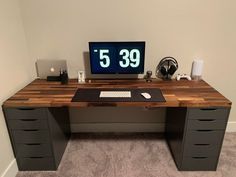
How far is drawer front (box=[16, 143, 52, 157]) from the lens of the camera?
179cm

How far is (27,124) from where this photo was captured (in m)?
1.70

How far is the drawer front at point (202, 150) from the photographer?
5.77ft

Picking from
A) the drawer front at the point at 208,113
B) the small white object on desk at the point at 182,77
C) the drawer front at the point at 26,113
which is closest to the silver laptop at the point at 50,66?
the drawer front at the point at 26,113

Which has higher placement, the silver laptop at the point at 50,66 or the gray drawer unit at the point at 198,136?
the silver laptop at the point at 50,66

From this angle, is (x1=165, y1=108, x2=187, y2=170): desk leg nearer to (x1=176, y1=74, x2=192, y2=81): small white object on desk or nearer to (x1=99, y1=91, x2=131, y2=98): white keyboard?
(x1=176, y1=74, x2=192, y2=81): small white object on desk

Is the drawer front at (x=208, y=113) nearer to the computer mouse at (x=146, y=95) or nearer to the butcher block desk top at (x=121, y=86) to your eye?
the butcher block desk top at (x=121, y=86)

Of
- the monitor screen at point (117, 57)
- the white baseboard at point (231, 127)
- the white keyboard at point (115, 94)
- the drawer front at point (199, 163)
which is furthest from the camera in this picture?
the white baseboard at point (231, 127)

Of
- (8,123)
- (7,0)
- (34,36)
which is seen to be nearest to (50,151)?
(8,123)

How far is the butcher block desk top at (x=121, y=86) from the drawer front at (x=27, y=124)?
0.16 metres

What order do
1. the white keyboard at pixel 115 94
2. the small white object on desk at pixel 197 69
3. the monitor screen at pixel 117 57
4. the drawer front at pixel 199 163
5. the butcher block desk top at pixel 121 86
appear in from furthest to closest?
the small white object on desk at pixel 197 69
the monitor screen at pixel 117 57
the drawer front at pixel 199 163
the white keyboard at pixel 115 94
the butcher block desk top at pixel 121 86

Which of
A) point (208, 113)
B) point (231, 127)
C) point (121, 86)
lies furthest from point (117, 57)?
point (231, 127)

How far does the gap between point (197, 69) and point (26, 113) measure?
1.74 m

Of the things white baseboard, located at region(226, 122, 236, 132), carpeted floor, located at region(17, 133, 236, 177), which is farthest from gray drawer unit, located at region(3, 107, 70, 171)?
white baseboard, located at region(226, 122, 236, 132)

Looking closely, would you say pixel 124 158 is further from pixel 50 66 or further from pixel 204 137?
pixel 50 66
